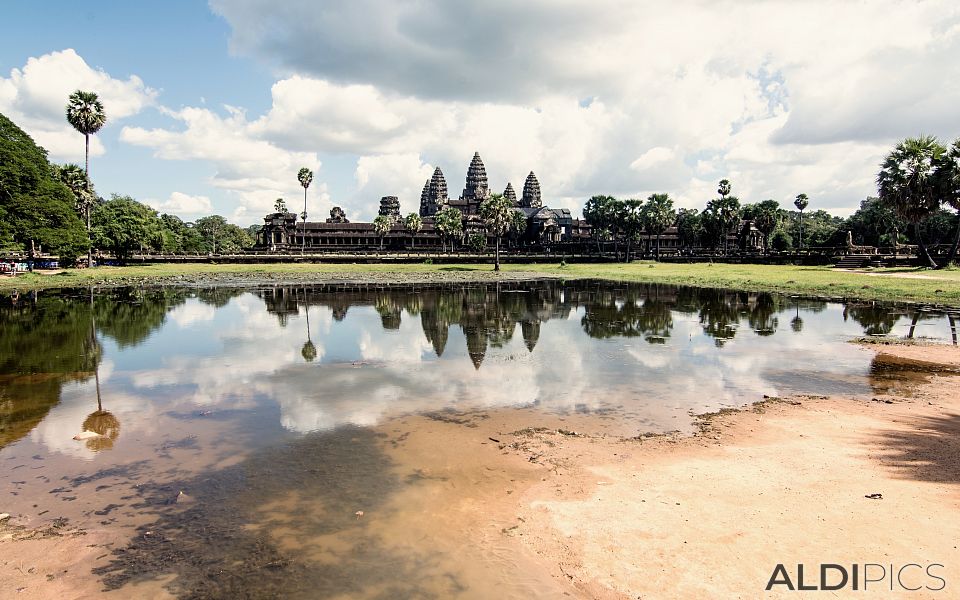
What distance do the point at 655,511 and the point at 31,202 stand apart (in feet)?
209

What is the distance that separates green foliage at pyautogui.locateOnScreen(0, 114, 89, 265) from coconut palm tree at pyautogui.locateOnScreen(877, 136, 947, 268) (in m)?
84.3

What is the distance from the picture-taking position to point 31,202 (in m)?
51.3

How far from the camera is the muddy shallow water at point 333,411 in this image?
275 inches

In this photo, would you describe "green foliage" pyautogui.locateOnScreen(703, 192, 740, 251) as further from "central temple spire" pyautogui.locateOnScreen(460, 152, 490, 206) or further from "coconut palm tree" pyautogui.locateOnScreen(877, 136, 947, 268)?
"central temple spire" pyautogui.locateOnScreen(460, 152, 490, 206)

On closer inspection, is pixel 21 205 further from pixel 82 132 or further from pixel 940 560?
pixel 940 560

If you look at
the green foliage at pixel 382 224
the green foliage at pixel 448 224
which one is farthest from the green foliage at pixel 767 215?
the green foliage at pixel 382 224

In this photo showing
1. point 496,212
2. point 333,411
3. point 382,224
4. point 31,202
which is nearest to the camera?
point 333,411

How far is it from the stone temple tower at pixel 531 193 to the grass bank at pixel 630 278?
245 feet

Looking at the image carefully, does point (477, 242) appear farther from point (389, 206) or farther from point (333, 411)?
point (333, 411)

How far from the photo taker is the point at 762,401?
46.2ft

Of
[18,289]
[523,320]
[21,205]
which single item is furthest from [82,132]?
[523,320]

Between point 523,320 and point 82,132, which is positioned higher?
point 82,132

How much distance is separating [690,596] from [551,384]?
10.0 metres

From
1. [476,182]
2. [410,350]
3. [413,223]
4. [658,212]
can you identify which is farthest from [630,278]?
[476,182]
